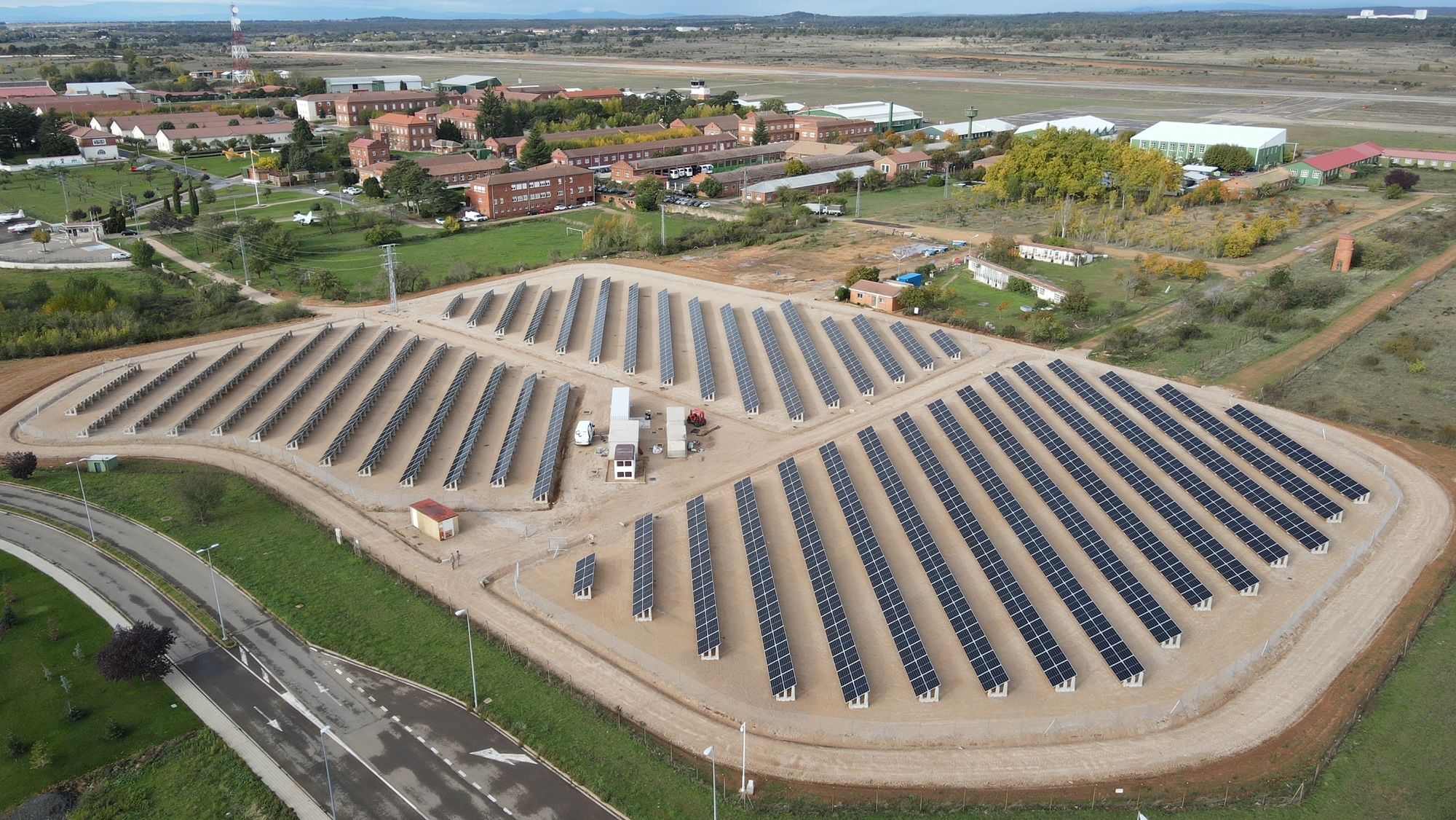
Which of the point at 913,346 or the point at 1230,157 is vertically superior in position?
the point at 1230,157

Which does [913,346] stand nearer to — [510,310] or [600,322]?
[600,322]

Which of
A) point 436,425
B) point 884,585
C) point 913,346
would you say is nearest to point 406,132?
point 436,425

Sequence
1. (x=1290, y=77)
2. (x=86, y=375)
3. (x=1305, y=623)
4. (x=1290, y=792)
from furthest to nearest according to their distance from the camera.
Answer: (x=1290, y=77), (x=86, y=375), (x=1305, y=623), (x=1290, y=792)

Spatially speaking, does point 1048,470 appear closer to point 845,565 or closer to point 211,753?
point 845,565

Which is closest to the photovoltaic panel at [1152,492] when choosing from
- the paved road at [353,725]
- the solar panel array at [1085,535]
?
the solar panel array at [1085,535]

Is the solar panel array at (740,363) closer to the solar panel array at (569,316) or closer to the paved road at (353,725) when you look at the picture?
the solar panel array at (569,316)

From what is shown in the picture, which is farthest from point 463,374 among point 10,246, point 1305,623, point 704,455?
point 10,246

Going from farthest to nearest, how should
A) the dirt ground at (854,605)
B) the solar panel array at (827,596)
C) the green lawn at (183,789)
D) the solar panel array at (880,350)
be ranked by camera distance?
the solar panel array at (880,350) < the solar panel array at (827,596) < the dirt ground at (854,605) < the green lawn at (183,789)
